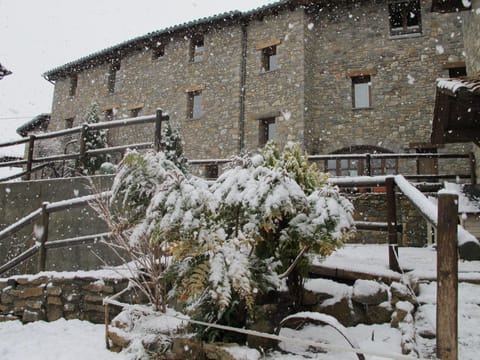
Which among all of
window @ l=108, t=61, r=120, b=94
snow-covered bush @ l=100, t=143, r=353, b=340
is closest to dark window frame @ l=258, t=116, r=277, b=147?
window @ l=108, t=61, r=120, b=94

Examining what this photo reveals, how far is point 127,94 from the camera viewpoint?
16.4 meters

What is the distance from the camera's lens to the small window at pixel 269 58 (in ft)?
44.1

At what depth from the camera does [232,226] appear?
2.52m

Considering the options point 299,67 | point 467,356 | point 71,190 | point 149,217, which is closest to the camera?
point 467,356

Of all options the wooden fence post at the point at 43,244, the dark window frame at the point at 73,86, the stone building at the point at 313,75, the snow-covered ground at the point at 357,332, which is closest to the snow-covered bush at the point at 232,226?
the snow-covered ground at the point at 357,332

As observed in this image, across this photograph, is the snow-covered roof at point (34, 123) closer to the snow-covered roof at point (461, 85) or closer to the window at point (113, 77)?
the window at point (113, 77)

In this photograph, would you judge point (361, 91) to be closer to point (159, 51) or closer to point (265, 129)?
point (265, 129)

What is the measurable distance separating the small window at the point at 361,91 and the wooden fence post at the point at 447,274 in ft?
37.3

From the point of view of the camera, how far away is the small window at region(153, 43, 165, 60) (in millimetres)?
15923

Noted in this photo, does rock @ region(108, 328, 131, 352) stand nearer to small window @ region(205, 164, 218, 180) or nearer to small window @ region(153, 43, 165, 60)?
small window @ region(205, 164, 218, 180)

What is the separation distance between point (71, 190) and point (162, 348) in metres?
3.28

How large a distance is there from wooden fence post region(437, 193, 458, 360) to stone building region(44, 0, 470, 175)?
32.7 ft

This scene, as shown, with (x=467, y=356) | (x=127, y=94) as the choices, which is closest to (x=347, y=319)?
(x=467, y=356)

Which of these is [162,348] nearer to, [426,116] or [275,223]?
[275,223]
